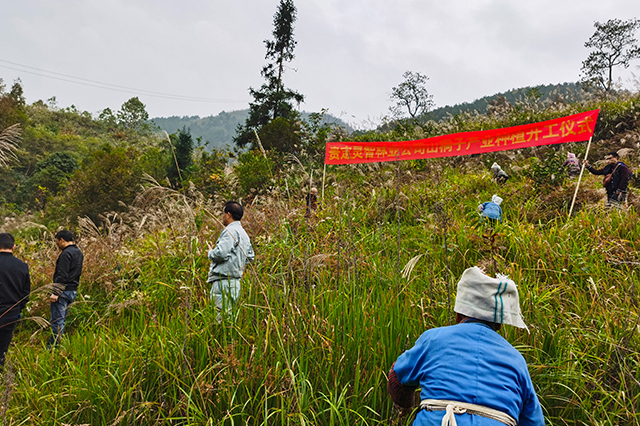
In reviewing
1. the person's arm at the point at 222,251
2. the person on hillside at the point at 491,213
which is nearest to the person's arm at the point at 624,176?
the person on hillside at the point at 491,213

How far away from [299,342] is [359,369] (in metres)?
0.38

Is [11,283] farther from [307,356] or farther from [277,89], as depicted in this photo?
[277,89]

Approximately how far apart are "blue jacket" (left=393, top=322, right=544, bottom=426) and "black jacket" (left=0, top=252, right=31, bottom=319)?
4120 mm

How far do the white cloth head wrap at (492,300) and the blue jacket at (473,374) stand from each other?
6 centimetres

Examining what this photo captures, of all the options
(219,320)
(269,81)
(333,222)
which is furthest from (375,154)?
(269,81)

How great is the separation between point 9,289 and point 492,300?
4.65m

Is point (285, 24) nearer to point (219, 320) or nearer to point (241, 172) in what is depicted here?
point (241, 172)

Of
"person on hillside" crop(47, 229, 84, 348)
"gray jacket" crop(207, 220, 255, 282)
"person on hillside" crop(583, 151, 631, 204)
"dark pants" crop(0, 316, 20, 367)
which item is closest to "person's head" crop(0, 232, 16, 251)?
"person on hillside" crop(47, 229, 84, 348)

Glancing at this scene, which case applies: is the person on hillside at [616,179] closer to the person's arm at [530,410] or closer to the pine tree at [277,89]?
the person's arm at [530,410]

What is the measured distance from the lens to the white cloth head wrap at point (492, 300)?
1498 mm

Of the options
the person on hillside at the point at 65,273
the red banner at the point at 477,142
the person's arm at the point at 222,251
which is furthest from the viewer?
the red banner at the point at 477,142

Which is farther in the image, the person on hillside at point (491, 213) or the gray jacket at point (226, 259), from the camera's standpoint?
the person on hillside at point (491, 213)

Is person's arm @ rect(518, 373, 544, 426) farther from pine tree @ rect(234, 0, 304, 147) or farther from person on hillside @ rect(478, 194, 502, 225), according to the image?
pine tree @ rect(234, 0, 304, 147)

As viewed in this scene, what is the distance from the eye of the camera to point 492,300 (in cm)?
150
